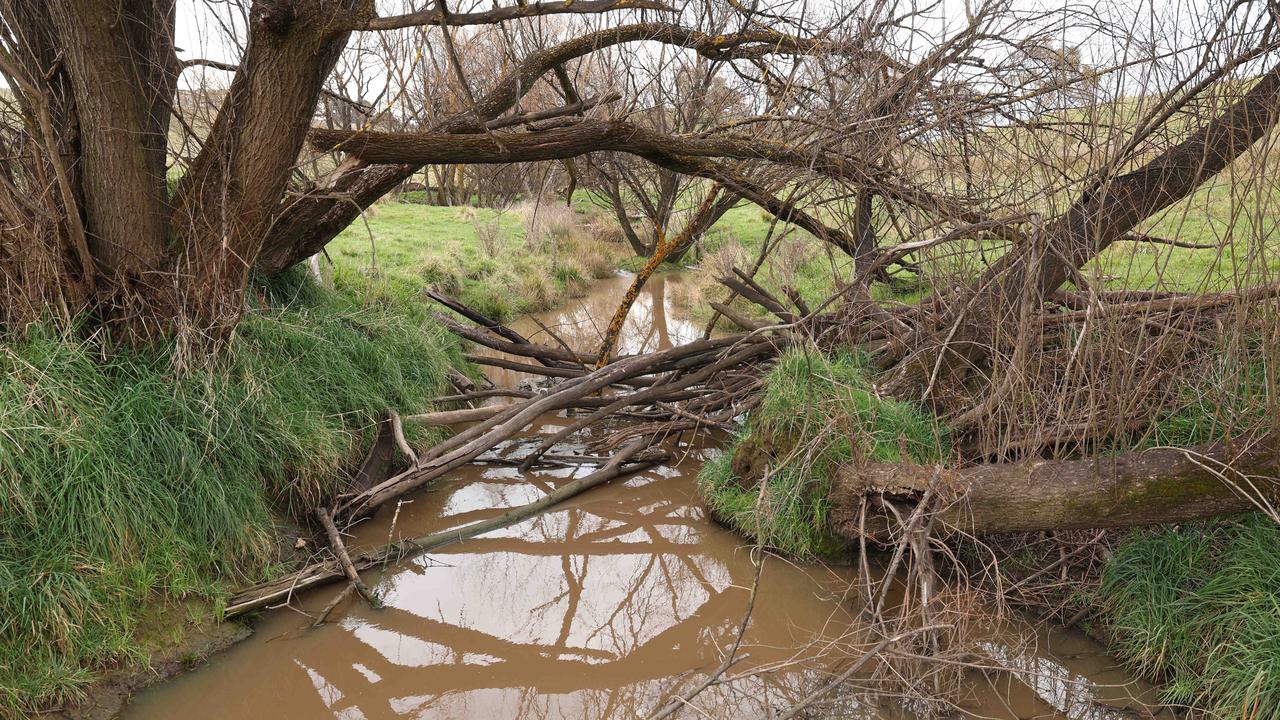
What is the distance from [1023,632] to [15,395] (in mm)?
4910

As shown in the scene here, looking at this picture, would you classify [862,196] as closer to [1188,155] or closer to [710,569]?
[1188,155]

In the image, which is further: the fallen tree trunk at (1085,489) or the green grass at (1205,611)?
the fallen tree trunk at (1085,489)

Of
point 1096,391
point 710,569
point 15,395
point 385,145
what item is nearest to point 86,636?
point 15,395

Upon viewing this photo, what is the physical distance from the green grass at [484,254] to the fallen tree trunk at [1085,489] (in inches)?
184

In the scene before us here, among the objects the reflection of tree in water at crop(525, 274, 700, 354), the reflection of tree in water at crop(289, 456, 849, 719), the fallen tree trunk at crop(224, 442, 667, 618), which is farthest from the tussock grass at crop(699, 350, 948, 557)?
the reflection of tree in water at crop(525, 274, 700, 354)

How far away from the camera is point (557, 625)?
4.40 m

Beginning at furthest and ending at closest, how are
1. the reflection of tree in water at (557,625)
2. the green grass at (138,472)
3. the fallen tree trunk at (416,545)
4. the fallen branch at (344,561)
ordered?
the fallen branch at (344,561) < the fallen tree trunk at (416,545) < the reflection of tree in water at (557,625) < the green grass at (138,472)

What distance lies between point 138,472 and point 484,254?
8.90 meters

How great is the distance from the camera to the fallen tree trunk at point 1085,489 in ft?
10.8

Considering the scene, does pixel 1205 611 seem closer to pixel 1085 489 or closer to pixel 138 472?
pixel 1085 489

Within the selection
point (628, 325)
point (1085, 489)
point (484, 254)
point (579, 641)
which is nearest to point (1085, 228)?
Result: point (1085, 489)

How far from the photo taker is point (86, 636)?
350 centimetres

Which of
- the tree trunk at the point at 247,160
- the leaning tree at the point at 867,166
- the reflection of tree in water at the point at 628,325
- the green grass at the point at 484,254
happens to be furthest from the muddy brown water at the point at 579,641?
the reflection of tree in water at the point at 628,325

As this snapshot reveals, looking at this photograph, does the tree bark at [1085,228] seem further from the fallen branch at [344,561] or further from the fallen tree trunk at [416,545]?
the fallen branch at [344,561]
